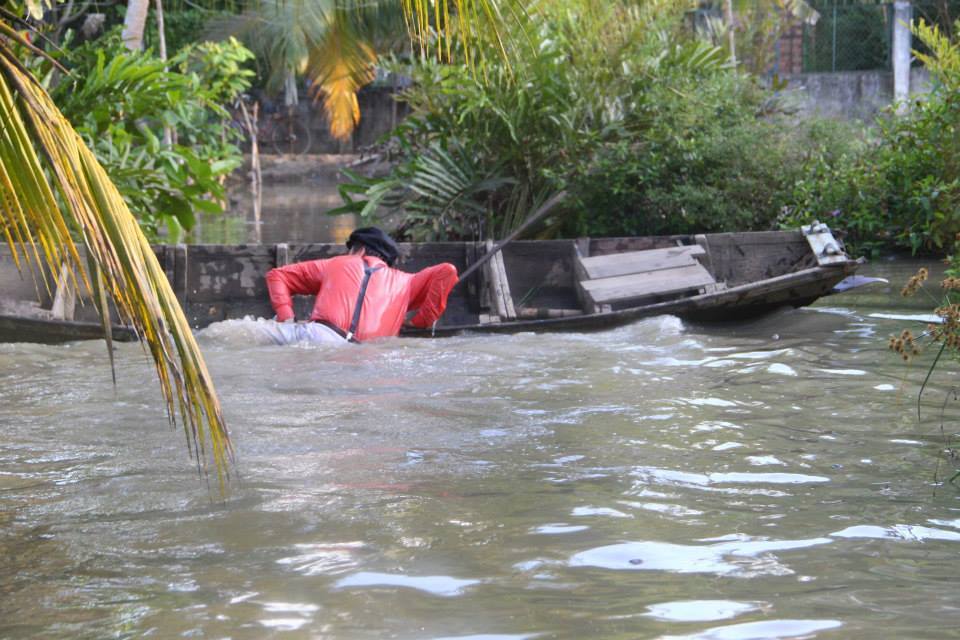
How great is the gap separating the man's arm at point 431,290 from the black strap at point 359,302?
326 millimetres

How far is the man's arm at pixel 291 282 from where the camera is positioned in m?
7.66

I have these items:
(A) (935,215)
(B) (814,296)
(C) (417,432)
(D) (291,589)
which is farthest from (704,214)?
(D) (291,589)

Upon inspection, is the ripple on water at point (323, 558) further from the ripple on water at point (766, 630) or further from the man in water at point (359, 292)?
the man in water at point (359, 292)

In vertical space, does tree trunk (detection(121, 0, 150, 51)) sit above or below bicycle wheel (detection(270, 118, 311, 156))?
below

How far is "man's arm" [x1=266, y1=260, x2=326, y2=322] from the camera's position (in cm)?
766

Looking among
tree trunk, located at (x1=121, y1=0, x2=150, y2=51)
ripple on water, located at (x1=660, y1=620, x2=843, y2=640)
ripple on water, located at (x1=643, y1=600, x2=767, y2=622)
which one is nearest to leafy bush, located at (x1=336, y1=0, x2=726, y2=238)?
tree trunk, located at (x1=121, y1=0, x2=150, y2=51)

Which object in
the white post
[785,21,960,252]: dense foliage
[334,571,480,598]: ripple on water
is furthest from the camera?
the white post

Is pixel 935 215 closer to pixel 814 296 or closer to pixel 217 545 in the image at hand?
pixel 814 296

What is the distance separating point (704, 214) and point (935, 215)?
1.98 m

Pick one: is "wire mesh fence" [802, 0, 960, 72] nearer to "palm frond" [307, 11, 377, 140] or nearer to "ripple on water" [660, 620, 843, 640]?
"palm frond" [307, 11, 377, 140]

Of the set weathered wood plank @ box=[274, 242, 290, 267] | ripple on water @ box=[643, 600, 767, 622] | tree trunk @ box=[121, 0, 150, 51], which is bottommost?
ripple on water @ box=[643, 600, 767, 622]

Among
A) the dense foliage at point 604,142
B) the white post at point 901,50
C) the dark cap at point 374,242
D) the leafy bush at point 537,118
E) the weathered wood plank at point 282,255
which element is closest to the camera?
the dark cap at point 374,242

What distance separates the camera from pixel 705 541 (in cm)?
347

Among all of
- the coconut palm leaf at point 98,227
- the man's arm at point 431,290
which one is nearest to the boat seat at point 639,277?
the man's arm at point 431,290
